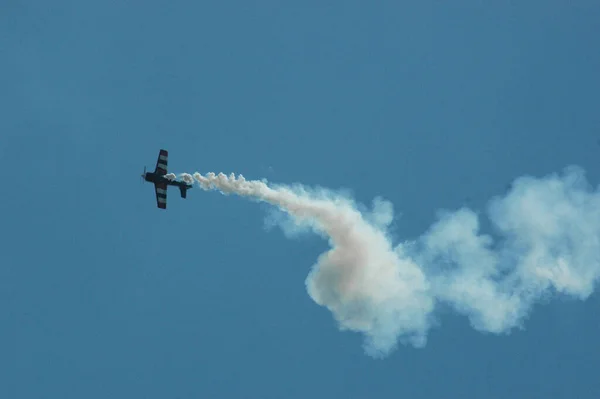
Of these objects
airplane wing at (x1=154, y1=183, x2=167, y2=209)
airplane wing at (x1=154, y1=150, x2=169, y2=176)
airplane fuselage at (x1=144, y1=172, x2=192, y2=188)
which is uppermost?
airplane wing at (x1=154, y1=150, x2=169, y2=176)

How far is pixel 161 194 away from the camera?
131m

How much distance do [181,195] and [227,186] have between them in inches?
197

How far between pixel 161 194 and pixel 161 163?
3.41m

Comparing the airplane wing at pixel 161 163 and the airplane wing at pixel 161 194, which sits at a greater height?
the airplane wing at pixel 161 163

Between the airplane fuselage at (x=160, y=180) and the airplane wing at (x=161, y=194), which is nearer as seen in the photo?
the airplane fuselage at (x=160, y=180)

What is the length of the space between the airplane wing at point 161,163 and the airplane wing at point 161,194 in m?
1.32

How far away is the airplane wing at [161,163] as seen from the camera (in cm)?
12962

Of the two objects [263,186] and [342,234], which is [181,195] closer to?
[263,186]

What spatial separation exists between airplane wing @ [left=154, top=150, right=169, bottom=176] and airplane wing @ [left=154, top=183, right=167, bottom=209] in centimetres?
132

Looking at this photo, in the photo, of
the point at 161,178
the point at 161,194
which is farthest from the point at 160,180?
the point at 161,194

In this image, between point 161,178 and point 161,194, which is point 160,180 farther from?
point 161,194

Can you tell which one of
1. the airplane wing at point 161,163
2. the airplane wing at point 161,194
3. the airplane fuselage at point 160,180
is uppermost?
the airplane wing at point 161,163

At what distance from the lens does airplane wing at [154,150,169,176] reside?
5103 inches

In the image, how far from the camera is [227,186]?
131 meters
